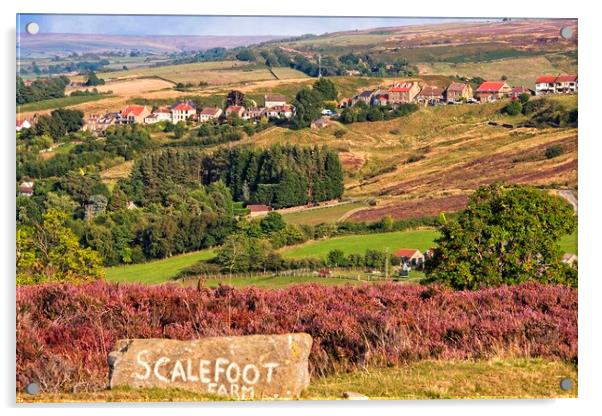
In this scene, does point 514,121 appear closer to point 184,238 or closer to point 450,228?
point 450,228

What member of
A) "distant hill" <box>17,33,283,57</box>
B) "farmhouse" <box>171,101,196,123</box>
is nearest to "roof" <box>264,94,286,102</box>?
"distant hill" <box>17,33,283,57</box>

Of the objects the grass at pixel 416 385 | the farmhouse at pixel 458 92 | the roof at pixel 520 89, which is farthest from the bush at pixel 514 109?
the grass at pixel 416 385

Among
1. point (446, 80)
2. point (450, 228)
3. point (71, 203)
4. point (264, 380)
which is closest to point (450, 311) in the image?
point (450, 228)

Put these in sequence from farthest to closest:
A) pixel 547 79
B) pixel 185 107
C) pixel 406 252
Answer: pixel 185 107 < pixel 547 79 < pixel 406 252

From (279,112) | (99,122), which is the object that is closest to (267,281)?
(279,112)

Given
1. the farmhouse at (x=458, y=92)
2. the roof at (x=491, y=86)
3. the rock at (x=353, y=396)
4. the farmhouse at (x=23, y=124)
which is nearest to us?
the rock at (x=353, y=396)

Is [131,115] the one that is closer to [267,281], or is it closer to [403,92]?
[267,281]

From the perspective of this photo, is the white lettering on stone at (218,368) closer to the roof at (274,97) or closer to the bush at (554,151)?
the roof at (274,97)
